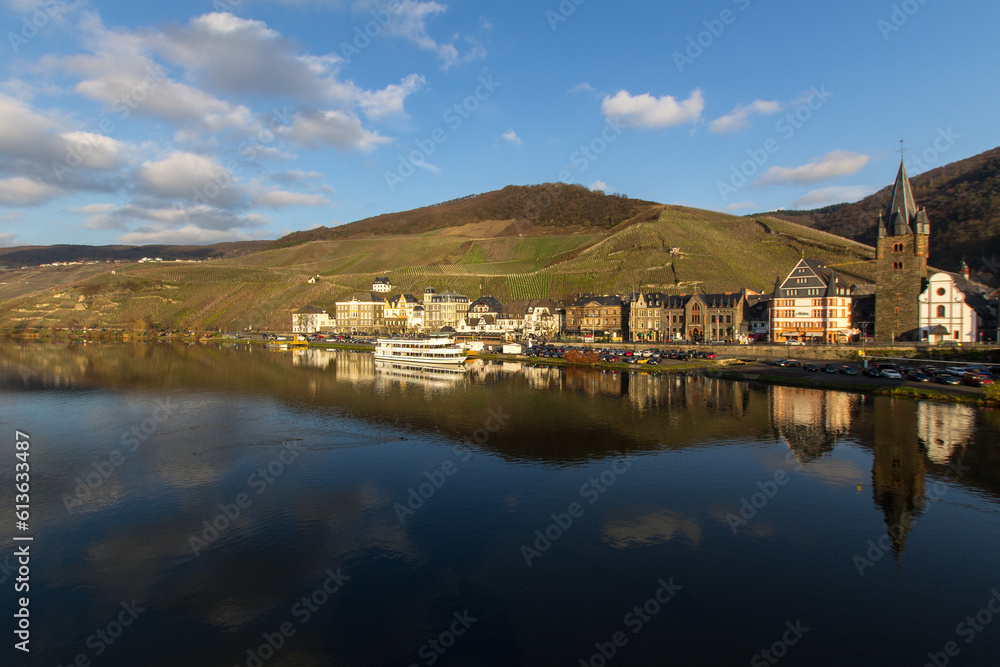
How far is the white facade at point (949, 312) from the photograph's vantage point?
200ft

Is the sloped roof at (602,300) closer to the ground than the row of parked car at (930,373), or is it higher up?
higher up

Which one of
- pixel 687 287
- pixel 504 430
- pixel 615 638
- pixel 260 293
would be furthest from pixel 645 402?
pixel 260 293

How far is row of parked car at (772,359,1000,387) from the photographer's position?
1726 inches

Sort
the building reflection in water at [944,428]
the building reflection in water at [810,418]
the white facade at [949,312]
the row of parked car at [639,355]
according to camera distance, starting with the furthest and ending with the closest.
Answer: the row of parked car at [639,355]
the white facade at [949,312]
the building reflection in water at [810,418]
the building reflection in water at [944,428]

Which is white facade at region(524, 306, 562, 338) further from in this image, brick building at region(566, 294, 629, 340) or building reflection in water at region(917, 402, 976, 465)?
building reflection in water at region(917, 402, 976, 465)

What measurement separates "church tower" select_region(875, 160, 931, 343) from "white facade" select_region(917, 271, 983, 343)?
158 centimetres

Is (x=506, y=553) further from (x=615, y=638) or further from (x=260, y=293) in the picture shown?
(x=260, y=293)

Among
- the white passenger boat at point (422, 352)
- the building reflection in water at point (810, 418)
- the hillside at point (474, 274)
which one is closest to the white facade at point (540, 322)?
the hillside at point (474, 274)

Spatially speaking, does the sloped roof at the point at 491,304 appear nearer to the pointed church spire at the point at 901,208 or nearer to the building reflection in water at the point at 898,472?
the pointed church spire at the point at 901,208

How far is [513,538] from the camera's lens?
18.8 m

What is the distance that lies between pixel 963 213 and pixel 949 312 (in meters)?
95.4

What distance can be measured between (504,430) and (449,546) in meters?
16.1

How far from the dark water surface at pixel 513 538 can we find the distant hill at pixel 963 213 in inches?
4288

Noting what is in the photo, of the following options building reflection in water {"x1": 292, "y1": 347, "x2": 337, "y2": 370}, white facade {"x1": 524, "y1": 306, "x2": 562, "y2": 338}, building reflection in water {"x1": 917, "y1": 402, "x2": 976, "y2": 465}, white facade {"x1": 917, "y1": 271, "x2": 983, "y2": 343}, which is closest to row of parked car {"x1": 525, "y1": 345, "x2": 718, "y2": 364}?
white facade {"x1": 524, "y1": 306, "x2": 562, "y2": 338}
